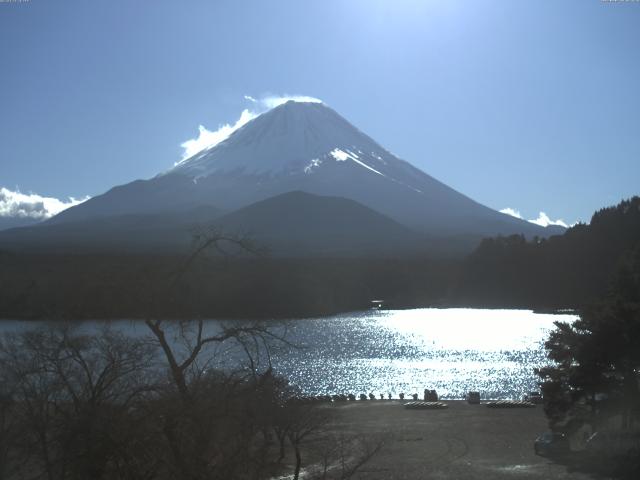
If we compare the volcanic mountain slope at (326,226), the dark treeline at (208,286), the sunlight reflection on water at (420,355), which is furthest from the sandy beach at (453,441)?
the volcanic mountain slope at (326,226)

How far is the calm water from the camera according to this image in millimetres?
25500

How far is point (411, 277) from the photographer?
241 ft

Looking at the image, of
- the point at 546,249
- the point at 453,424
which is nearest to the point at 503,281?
the point at 546,249

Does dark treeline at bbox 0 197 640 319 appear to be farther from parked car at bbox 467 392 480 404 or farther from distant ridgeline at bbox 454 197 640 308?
parked car at bbox 467 392 480 404

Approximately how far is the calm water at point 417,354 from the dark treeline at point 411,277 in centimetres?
247

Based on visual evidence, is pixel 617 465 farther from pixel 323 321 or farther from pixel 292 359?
pixel 323 321

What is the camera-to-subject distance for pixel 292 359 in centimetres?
3212

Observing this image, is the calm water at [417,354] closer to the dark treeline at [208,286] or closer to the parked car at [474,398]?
the dark treeline at [208,286]

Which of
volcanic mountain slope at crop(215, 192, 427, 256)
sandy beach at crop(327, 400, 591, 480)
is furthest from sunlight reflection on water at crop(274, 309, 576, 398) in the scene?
volcanic mountain slope at crop(215, 192, 427, 256)

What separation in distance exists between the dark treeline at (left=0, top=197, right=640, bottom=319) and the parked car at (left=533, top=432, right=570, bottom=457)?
14.9m

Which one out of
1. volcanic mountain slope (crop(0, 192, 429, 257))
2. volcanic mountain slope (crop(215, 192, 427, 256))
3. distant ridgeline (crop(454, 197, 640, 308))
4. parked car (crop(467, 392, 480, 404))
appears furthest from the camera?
volcanic mountain slope (crop(215, 192, 427, 256))

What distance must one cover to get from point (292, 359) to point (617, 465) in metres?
22.1

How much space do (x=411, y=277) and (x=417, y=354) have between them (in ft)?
124

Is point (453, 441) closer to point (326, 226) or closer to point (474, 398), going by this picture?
point (474, 398)
